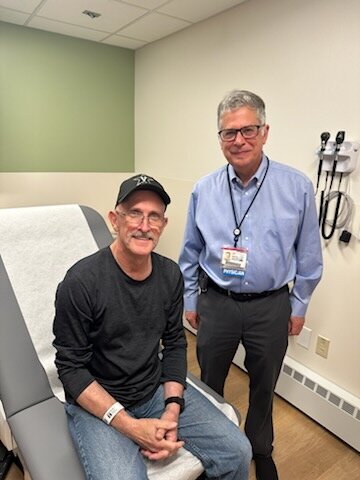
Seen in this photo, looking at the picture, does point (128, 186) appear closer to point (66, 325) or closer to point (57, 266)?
point (66, 325)

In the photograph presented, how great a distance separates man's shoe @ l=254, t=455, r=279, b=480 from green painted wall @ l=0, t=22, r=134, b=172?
8.48 feet

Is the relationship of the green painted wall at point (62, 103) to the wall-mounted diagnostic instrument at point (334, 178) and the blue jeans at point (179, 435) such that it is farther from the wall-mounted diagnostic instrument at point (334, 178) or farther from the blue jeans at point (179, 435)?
the blue jeans at point (179, 435)

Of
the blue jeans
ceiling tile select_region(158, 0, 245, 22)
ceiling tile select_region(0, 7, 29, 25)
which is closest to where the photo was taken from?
the blue jeans

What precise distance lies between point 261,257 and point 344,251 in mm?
675

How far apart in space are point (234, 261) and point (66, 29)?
7.93ft

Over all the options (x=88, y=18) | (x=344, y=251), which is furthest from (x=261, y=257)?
(x=88, y=18)

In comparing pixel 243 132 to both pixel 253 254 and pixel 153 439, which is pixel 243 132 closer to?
pixel 253 254

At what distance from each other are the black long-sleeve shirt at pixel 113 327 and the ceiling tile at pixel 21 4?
199cm

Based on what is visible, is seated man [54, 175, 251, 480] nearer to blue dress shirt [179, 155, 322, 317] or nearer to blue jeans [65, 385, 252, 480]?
blue jeans [65, 385, 252, 480]

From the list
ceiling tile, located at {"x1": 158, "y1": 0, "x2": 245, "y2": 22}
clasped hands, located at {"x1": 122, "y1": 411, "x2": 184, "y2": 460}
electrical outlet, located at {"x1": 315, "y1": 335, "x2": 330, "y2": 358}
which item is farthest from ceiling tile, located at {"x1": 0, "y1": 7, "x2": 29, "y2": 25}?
electrical outlet, located at {"x1": 315, "y1": 335, "x2": 330, "y2": 358}

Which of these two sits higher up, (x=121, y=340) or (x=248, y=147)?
(x=248, y=147)

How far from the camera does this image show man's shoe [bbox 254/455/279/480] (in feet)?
5.01

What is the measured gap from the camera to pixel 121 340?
1.10m

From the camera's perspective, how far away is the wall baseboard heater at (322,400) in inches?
68.9
